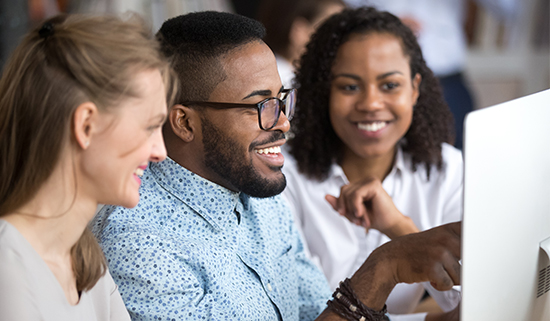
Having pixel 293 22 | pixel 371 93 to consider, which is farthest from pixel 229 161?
pixel 293 22

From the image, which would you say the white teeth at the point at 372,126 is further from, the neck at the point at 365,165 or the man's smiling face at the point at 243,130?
the man's smiling face at the point at 243,130

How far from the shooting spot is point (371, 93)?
152 cm

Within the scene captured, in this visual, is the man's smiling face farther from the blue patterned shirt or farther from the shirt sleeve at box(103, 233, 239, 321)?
the shirt sleeve at box(103, 233, 239, 321)

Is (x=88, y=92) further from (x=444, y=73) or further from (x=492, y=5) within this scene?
(x=492, y=5)

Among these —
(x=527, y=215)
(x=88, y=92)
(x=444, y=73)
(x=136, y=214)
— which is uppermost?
(x=88, y=92)

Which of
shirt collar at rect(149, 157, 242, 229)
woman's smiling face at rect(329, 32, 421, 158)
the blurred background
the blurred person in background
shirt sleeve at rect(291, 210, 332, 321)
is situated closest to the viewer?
shirt collar at rect(149, 157, 242, 229)

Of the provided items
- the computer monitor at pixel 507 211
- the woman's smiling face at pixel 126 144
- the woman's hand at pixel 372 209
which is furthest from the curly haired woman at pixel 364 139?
the woman's smiling face at pixel 126 144

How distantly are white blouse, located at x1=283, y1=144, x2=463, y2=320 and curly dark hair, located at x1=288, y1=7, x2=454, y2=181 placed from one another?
1.2 inches

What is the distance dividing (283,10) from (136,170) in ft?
8.17

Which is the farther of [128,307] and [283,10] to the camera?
[283,10]

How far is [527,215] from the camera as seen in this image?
A: 29.4 inches

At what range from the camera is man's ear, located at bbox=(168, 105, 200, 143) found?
1.04 m

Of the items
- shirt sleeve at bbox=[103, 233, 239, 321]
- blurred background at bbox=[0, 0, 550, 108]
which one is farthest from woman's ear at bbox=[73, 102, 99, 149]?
blurred background at bbox=[0, 0, 550, 108]

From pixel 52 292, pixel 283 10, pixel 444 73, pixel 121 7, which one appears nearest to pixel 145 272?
pixel 52 292
